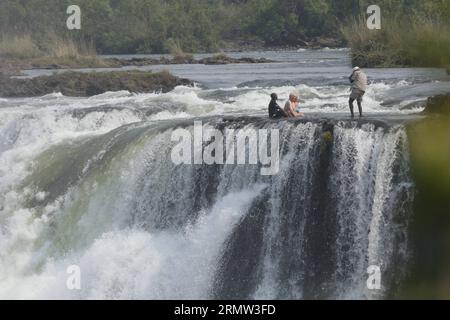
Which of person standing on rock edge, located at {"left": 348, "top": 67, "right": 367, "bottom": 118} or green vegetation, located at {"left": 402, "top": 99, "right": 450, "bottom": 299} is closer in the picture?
green vegetation, located at {"left": 402, "top": 99, "right": 450, "bottom": 299}

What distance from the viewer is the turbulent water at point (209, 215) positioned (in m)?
13.9

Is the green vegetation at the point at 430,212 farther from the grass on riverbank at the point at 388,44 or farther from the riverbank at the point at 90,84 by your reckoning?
the riverbank at the point at 90,84

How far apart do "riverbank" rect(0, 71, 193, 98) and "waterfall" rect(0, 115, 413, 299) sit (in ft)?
48.2

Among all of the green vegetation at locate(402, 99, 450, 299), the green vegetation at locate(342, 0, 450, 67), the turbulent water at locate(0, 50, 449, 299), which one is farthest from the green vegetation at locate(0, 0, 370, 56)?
the green vegetation at locate(402, 99, 450, 299)

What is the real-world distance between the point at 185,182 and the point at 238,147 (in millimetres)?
1179

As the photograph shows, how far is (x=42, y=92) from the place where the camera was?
34.2 meters

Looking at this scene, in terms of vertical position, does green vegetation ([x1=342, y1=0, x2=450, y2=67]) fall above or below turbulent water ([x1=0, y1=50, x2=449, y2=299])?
above

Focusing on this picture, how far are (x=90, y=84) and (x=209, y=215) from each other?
62.2ft

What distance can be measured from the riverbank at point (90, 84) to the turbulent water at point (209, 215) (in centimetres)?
1269

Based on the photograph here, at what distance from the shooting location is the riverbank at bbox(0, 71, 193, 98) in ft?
110

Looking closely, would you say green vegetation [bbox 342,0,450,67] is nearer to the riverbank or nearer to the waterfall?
the riverbank

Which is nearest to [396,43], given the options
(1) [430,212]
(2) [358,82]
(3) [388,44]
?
(3) [388,44]

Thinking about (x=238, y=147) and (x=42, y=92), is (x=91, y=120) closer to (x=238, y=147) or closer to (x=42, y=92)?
(x=238, y=147)

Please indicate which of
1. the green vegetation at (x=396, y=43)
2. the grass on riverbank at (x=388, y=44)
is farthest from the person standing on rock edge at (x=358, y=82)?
the grass on riverbank at (x=388, y=44)
